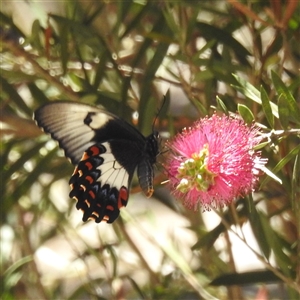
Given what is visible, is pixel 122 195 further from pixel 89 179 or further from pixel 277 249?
pixel 277 249

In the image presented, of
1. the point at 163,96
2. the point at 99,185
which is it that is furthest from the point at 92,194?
the point at 163,96

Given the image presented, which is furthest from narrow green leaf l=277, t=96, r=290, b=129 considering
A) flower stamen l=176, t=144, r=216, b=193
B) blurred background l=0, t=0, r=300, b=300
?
flower stamen l=176, t=144, r=216, b=193

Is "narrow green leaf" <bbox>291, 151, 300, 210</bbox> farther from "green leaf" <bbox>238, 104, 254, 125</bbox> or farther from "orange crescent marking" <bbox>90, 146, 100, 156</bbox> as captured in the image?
"orange crescent marking" <bbox>90, 146, 100, 156</bbox>

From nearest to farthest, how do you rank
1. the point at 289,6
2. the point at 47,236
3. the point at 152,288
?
the point at 289,6 → the point at 152,288 → the point at 47,236

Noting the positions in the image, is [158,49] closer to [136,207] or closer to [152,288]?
[152,288]

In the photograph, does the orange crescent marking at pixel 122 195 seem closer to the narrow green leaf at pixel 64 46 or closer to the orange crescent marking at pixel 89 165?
the orange crescent marking at pixel 89 165

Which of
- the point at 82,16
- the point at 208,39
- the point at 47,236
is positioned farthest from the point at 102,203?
the point at 47,236
